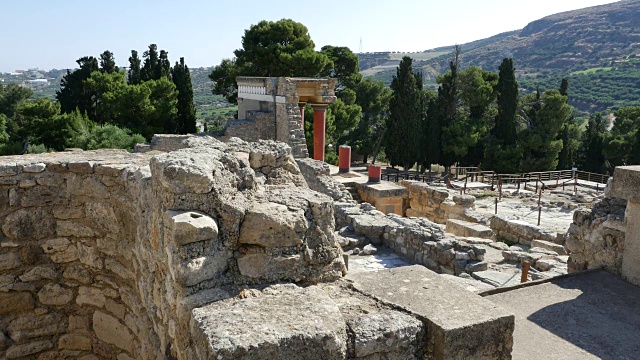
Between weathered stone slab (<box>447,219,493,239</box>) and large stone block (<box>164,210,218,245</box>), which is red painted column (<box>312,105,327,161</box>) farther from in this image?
large stone block (<box>164,210,218,245</box>)

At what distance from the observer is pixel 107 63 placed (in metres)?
→ 31.4

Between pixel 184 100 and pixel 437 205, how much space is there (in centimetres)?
1822

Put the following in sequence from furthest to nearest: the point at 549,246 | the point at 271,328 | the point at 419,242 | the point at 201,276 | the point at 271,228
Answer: the point at 549,246 → the point at 419,242 → the point at 271,228 → the point at 201,276 → the point at 271,328

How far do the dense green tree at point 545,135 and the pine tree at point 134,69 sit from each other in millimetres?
24503

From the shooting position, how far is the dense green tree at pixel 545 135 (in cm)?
→ 3033

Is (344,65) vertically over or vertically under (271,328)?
over

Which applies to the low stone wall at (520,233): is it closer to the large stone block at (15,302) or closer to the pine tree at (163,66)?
the large stone block at (15,302)

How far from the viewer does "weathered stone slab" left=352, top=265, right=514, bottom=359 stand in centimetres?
260

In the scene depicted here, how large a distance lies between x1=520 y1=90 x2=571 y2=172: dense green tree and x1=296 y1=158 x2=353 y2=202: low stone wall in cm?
2071

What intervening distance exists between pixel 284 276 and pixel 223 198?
0.59m

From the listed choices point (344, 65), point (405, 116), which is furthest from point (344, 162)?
point (344, 65)

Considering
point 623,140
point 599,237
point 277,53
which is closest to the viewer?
point 599,237

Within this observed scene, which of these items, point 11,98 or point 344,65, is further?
point 11,98

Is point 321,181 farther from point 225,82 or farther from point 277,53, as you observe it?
point 225,82
